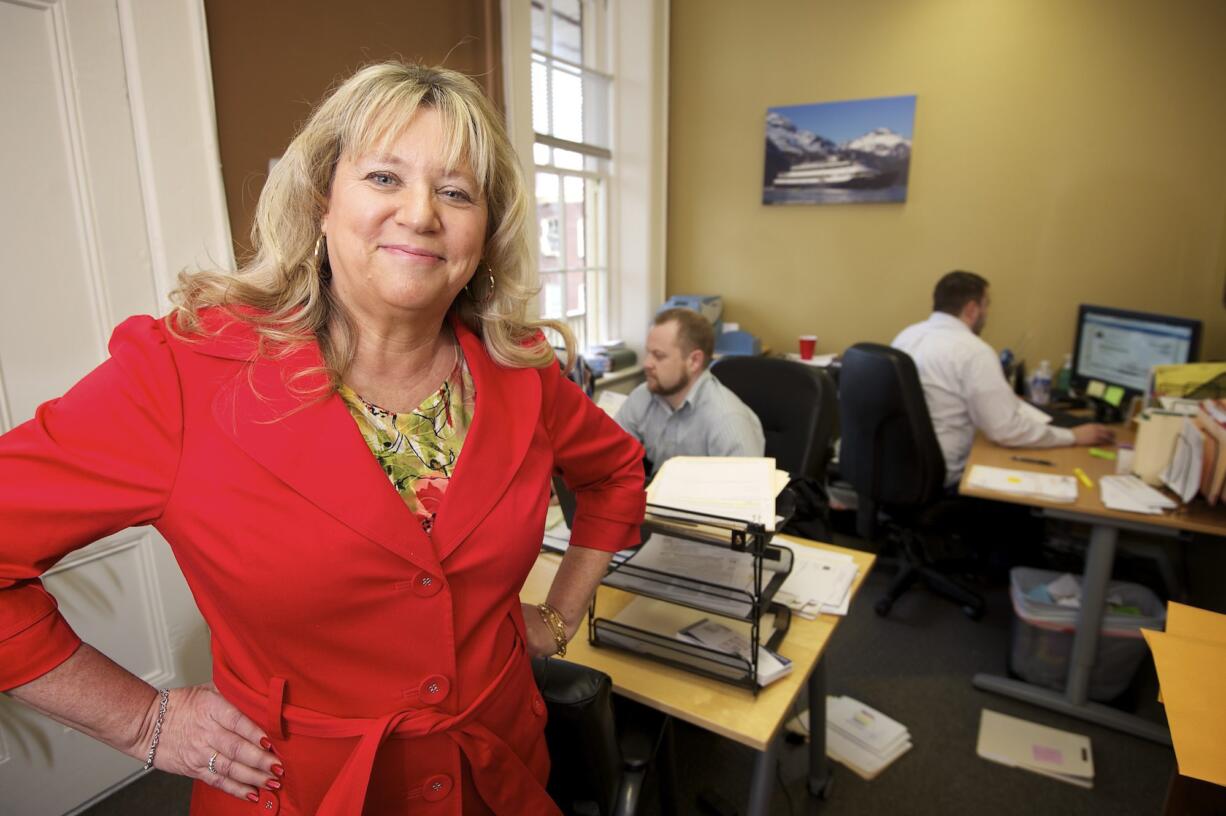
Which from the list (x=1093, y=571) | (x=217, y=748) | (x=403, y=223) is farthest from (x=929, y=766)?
(x=403, y=223)

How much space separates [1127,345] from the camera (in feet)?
10.4

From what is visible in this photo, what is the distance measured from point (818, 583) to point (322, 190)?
1280 mm

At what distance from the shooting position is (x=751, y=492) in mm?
1252

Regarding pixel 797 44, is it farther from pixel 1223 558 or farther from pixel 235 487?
pixel 235 487

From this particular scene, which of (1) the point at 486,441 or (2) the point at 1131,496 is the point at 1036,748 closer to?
(2) the point at 1131,496

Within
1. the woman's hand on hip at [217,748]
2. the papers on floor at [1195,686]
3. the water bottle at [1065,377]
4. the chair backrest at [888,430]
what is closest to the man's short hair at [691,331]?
the chair backrest at [888,430]

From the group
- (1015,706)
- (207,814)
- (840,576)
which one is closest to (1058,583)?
(1015,706)

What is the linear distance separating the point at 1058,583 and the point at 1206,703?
206 cm

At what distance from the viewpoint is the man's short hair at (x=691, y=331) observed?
2.32 meters

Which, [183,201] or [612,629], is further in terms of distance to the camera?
[183,201]

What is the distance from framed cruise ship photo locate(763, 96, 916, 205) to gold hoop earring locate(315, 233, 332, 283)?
3607 millimetres

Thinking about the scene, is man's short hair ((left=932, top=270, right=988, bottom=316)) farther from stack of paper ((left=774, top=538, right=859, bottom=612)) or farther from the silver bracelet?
the silver bracelet

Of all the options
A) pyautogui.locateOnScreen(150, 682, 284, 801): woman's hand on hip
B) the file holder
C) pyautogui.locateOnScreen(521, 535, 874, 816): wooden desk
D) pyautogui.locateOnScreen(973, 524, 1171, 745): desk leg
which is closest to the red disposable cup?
pyautogui.locateOnScreen(973, 524, 1171, 745): desk leg

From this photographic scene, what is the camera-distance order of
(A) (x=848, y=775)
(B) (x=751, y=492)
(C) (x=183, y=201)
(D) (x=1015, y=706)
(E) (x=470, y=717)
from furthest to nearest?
(D) (x=1015, y=706) → (A) (x=848, y=775) → (C) (x=183, y=201) → (B) (x=751, y=492) → (E) (x=470, y=717)
